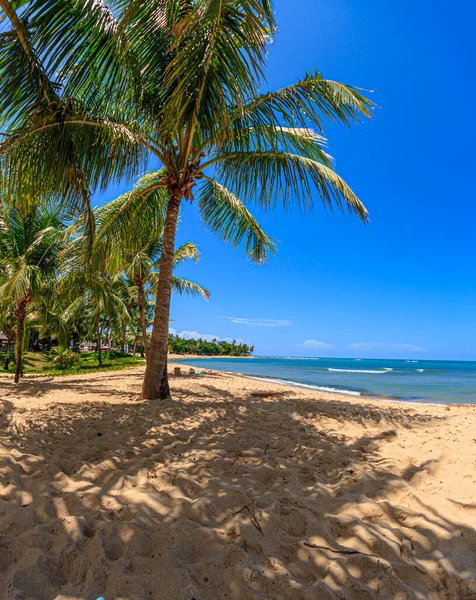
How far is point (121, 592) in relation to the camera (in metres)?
1.45

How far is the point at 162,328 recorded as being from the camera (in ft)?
20.5

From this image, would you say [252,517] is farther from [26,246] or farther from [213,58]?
[26,246]

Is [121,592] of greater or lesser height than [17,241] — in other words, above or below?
below

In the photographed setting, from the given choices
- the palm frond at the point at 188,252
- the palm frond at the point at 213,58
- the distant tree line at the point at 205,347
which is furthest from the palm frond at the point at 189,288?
the distant tree line at the point at 205,347

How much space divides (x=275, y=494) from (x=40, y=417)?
3.93m

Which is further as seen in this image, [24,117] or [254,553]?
[24,117]

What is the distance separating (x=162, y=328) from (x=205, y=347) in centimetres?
9108

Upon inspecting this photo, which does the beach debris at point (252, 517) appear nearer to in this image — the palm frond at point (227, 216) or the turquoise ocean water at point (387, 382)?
the palm frond at point (227, 216)

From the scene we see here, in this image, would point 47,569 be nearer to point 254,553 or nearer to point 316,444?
point 254,553

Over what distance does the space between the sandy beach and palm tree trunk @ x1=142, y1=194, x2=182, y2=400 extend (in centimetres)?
222

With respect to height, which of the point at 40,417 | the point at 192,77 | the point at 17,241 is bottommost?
the point at 40,417

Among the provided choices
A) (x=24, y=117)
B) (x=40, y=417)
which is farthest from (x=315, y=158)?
(x=40, y=417)

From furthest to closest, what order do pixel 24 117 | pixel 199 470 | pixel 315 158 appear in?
pixel 315 158 < pixel 24 117 < pixel 199 470

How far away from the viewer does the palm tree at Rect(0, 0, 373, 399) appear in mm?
3986
